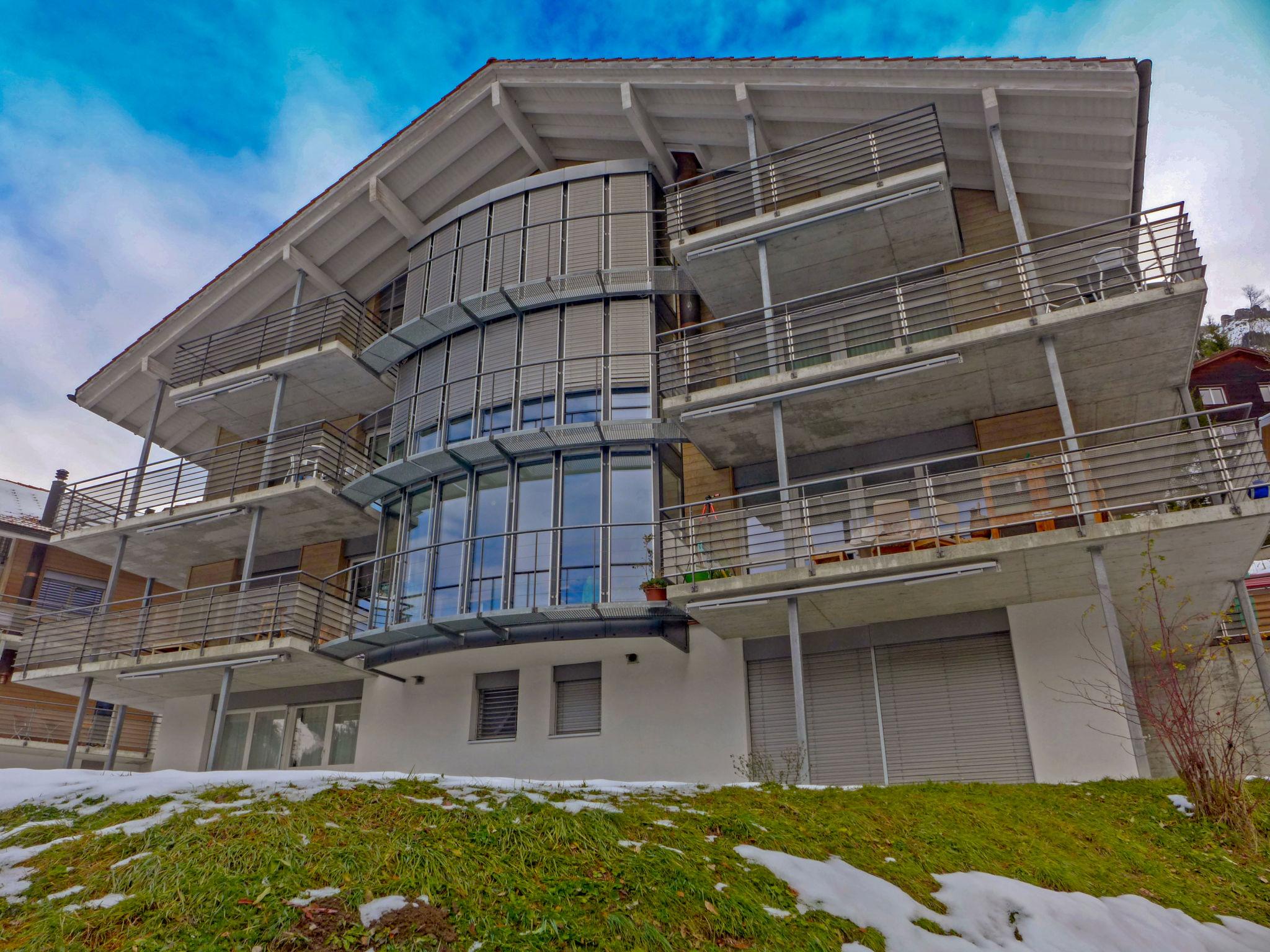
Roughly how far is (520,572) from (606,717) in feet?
9.48

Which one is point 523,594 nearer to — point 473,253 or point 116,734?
point 473,253

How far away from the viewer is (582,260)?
57.4 feet

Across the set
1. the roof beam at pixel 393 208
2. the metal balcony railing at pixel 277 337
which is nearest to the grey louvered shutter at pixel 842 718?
the metal balcony railing at pixel 277 337

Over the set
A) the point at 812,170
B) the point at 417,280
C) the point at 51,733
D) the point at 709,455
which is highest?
the point at 812,170

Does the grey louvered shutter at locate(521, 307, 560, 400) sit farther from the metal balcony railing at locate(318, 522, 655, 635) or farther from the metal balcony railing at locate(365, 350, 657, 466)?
the metal balcony railing at locate(318, 522, 655, 635)

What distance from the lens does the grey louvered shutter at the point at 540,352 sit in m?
16.6

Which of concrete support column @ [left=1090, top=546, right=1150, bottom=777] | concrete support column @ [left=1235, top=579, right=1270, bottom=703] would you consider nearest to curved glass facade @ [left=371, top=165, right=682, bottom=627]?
concrete support column @ [left=1090, top=546, right=1150, bottom=777]

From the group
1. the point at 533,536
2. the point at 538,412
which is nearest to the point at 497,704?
the point at 533,536

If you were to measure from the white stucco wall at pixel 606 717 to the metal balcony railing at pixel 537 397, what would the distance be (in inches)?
163

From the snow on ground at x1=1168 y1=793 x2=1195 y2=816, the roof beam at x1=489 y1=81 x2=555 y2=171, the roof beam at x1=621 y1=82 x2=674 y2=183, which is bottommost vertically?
the snow on ground at x1=1168 y1=793 x2=1195 y2=816

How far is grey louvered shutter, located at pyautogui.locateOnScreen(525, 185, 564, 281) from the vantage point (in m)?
17.6

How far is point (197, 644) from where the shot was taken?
17.5 metres

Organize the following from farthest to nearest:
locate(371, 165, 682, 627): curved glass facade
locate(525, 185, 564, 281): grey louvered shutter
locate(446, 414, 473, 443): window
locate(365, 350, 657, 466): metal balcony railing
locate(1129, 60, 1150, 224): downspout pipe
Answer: locate(525, 185, 564, 281): grey louvered shutter → locate(446, 414, 473, 443): window → locate(365, 350, 657, 466): metal balcony railing → locate(371, 165, 682, 627): curved glass facade → locate(1129, 60, 1150, 224): downspout pipe

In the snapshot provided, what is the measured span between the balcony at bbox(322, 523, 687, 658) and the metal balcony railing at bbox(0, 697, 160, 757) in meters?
12.8
